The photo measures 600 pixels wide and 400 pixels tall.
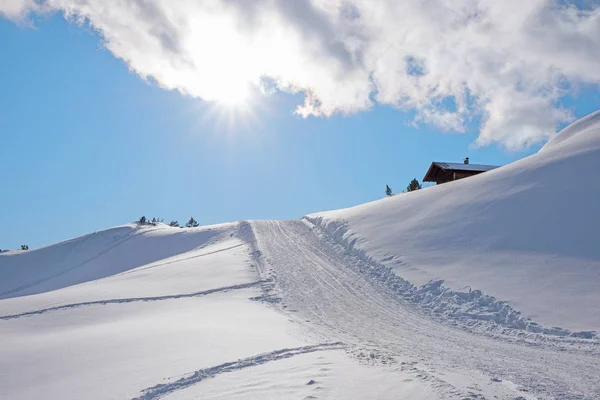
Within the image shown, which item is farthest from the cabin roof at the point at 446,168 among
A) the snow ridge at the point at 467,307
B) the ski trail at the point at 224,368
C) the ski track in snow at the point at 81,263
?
the ski trail at the point at 224,368

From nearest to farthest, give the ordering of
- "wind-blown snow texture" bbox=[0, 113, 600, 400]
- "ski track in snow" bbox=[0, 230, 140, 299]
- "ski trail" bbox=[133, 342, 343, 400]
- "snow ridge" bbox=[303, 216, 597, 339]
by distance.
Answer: "ski trail" bbox=[133, 342, 343, 400] < "wind-blown snow texture" bbox=[0, 113, 600, 400] < "snow ridge" bbox=[303, 216, 597, 339] < "ski track in snow" bbox=[0, 230, 140, 299]

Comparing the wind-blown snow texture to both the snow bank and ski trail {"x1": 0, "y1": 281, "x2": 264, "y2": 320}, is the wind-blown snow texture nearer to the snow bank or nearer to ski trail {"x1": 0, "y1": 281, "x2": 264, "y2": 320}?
ski trail {"x1": 0, "y1": 281, "x2": 264, "y2": 320}

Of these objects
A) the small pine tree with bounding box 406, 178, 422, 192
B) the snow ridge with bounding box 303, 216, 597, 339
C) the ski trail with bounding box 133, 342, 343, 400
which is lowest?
the snow ridge with bounding box 303, 216, 597, 339

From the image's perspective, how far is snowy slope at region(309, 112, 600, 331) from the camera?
13.0 m

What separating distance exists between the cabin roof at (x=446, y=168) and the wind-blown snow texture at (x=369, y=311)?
18.6 meters

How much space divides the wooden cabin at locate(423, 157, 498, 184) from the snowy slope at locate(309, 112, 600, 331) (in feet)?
55.8

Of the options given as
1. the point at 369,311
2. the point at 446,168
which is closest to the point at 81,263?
the point at 369,311

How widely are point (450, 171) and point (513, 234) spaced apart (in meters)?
28.3

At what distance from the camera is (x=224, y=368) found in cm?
731

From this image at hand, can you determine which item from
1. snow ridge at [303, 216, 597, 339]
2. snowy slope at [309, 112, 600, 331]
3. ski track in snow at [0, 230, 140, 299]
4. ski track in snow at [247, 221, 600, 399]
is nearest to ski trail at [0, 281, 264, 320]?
ski track in snow at [247, 221, 600, 399]

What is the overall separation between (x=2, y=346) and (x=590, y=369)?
1217cm

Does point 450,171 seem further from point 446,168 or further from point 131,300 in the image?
point 131,300

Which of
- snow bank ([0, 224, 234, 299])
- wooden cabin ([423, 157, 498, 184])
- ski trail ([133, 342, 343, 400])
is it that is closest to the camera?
ski trail ([133, 342, 343, 400])

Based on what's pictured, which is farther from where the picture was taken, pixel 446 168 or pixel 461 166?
pixel 461 166
